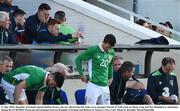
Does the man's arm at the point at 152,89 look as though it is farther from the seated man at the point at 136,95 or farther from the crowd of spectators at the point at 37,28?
the crowd of spectators at the point at 37,28

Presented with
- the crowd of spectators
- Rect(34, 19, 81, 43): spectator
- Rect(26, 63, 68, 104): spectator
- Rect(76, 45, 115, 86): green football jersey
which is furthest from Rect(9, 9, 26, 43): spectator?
Rect(26, 63, 68, 104): spectator

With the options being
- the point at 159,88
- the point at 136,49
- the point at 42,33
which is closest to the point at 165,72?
the point at 159,88

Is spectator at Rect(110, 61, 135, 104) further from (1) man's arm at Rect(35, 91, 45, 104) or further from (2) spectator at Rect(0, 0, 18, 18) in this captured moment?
(2) spectator at Rect(0, 0, 18, 18)

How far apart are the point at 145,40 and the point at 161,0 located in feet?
19.4

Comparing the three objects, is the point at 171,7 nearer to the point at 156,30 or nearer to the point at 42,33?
the point at 156,30

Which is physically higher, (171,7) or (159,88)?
(171,7)

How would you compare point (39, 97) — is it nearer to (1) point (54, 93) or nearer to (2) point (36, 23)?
(1) point (54, 93)

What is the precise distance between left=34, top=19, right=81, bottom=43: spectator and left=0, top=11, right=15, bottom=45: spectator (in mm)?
566

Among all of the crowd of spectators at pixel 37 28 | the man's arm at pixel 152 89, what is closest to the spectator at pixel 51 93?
the man's arm at pixel 152 89

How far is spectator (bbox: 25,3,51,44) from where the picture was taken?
14413mm

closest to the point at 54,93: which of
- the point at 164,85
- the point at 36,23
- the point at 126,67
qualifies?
the point at 126,67

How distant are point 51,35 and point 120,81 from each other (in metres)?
1.59

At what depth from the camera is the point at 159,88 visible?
13.4m

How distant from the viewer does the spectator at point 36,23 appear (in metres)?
14.4
